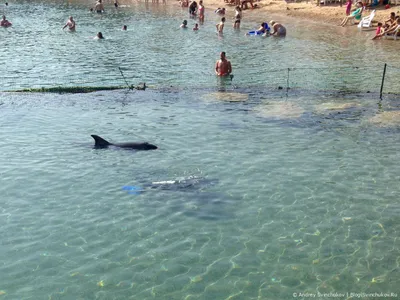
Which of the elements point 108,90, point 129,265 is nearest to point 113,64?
point 108,90

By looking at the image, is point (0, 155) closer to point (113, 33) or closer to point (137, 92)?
point (137, 92)

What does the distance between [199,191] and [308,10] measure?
156ft

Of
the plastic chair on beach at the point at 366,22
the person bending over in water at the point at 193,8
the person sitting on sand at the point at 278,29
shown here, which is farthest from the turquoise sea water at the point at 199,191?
the person bending over in water at the point at 193,8

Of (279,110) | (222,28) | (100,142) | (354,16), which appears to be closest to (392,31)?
(354,16)

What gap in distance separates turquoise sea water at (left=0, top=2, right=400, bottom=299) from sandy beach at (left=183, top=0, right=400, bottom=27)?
24.3 meters

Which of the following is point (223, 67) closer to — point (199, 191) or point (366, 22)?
point (199, 191)

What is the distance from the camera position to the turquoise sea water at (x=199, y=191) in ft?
37.3

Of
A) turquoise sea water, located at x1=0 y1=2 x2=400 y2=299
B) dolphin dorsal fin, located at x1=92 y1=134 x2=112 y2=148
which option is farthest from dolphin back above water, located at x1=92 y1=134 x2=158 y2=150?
turquoise sea water, located at x1=0 y1=2 x2=400 y2=299

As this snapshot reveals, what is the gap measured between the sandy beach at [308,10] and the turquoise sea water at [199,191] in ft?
79.8

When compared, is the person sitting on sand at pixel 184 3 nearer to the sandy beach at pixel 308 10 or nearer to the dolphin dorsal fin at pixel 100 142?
the sandy beach at pixel 308 10

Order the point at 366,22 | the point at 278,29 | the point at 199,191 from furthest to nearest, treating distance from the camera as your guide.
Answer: the point at 366,22 → the point at 278,29 → the point at 199,191

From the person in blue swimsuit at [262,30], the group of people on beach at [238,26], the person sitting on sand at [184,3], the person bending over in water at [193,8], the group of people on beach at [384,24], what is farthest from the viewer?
the person sitting on sand at [184,3]

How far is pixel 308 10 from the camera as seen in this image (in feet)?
186

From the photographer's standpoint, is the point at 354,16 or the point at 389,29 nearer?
the point at 389,29
